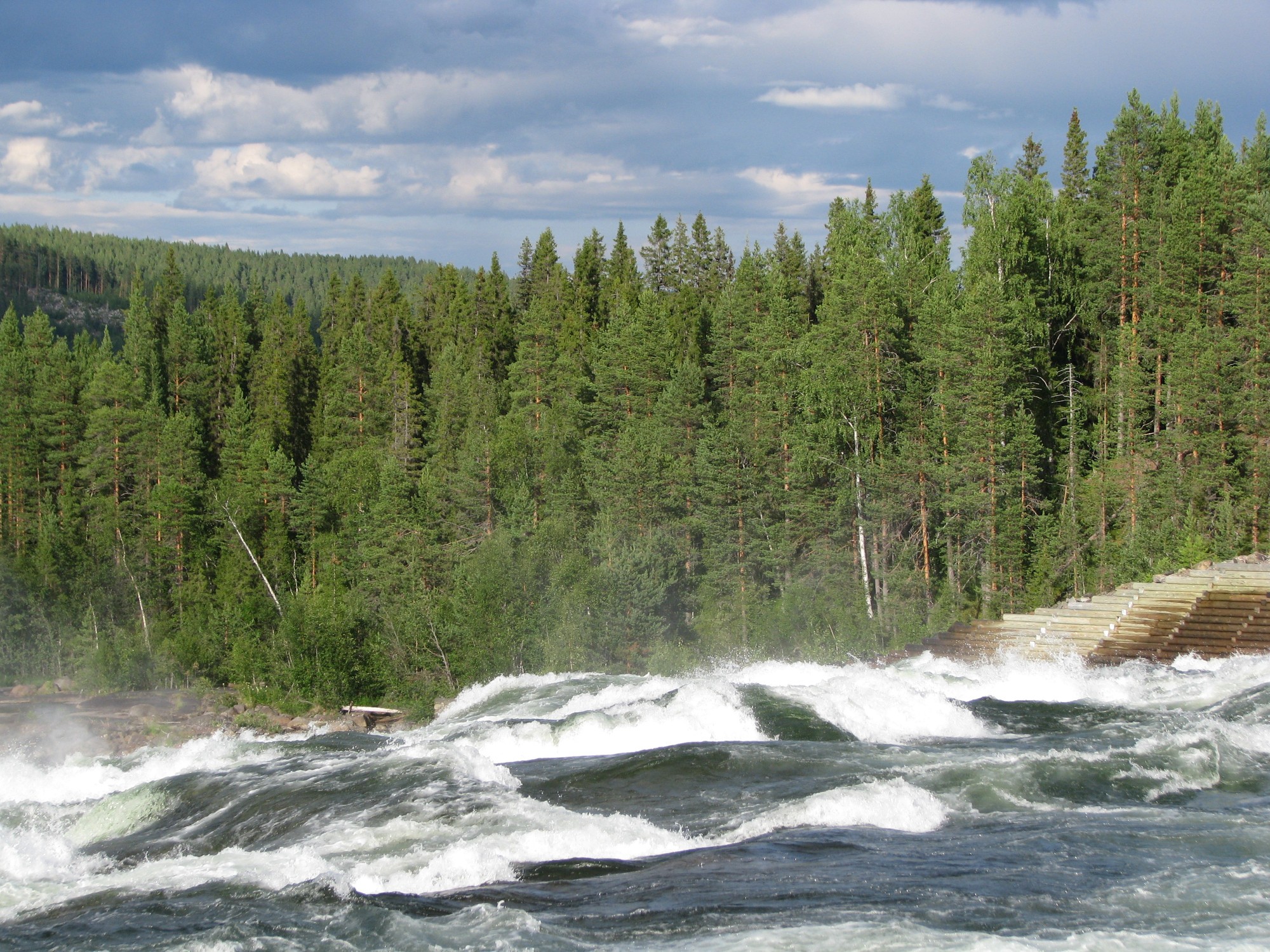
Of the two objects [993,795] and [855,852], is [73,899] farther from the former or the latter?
[993,795]

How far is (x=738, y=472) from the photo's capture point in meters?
46.1

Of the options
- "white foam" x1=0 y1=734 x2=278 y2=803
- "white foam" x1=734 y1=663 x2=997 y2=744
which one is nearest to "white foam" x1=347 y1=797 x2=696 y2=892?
"white foam" x1=734 y1=663 x2=997 y2=744

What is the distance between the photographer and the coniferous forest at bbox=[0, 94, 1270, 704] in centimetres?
4009

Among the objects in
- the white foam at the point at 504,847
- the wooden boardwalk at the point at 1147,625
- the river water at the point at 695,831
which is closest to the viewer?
→ the river water at the point at 695,831

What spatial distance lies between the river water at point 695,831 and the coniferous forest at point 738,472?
17661 mm

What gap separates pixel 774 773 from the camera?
1703 centimetres

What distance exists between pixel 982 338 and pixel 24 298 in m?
204

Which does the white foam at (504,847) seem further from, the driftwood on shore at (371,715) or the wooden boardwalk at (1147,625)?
the driftwood on shore at (371,715)

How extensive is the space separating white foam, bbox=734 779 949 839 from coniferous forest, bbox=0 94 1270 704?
24379 mm

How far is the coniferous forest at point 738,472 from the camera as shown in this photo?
40094 millimetres

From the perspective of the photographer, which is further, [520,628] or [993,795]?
[520,628]

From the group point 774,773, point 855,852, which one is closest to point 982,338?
point 774,773

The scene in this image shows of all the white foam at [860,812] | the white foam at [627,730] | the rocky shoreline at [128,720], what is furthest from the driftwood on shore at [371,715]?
the white foam at [860,812]

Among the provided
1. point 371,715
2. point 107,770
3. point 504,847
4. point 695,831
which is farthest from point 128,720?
point 695,831
